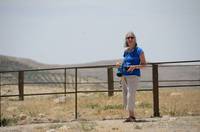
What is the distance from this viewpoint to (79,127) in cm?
845

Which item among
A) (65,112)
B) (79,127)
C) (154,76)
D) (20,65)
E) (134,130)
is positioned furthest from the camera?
(20,65)

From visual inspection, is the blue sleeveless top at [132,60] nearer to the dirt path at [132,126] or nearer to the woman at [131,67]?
the woman at [131,67]

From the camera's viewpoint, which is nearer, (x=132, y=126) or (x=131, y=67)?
(x=132, y=126)

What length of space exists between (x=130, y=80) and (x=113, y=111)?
3320 millimetres

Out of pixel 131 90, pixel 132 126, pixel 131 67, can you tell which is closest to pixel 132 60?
pixel 131 67

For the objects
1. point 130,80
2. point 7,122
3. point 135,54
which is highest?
point 135,54

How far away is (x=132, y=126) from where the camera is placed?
810 cm

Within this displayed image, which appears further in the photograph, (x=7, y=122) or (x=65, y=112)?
(x=65, y=112)

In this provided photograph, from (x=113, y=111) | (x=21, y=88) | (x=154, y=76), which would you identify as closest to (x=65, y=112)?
(x=113, y=111)

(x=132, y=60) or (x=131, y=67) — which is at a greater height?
(x=132, y=60)

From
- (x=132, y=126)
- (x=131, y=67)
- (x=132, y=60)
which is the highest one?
(x=132, y=60)

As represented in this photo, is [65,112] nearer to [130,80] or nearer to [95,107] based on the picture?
[95,107]

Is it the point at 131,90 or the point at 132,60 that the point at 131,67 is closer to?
the point at 132,60

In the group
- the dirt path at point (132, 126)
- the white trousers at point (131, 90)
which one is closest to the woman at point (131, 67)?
the white trousers at point (131, 90)
